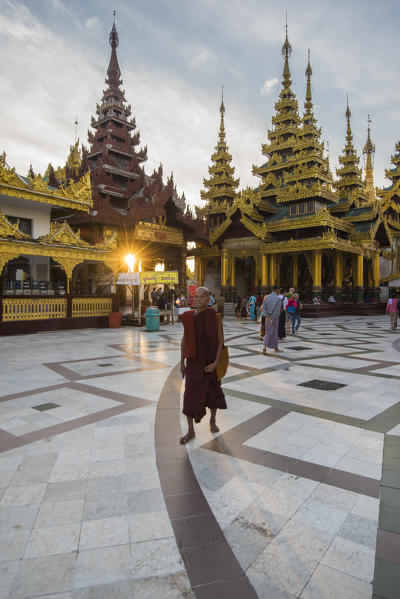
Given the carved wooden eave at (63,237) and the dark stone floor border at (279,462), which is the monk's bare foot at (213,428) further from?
the carved wooden eave at (63,237)

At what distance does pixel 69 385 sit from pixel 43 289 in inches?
406

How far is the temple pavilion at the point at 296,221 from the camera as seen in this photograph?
28078 millimetres

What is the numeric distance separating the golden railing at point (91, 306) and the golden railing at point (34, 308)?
546 mm

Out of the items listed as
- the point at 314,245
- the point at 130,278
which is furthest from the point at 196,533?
the point at 314,245

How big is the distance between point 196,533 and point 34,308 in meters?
13.9

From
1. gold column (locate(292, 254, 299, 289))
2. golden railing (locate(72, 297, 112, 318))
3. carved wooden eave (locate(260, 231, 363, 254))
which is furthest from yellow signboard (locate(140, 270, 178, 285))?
gold column (locate(292, 254, 299, 289))

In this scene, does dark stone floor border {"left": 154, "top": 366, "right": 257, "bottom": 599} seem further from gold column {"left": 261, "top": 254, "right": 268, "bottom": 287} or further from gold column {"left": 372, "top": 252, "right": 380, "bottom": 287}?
gold column {"left": 372, "top": 252, "right": 380, "bottom": 287}

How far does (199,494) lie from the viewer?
2896mm

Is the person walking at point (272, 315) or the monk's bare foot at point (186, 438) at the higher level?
the person walking at point (272, 315)

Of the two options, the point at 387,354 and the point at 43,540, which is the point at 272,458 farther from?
the point at 387,354

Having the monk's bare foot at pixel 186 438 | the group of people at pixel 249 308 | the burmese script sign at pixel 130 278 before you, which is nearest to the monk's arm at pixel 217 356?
the monk's bare foot at pixel 186 438

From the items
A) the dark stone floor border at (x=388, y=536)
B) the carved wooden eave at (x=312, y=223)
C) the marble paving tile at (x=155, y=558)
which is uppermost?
the carved wooden eave at (x=312, y=223)

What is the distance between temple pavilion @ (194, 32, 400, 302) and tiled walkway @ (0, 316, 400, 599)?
2251 centimetres

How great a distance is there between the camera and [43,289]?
15.3 m
